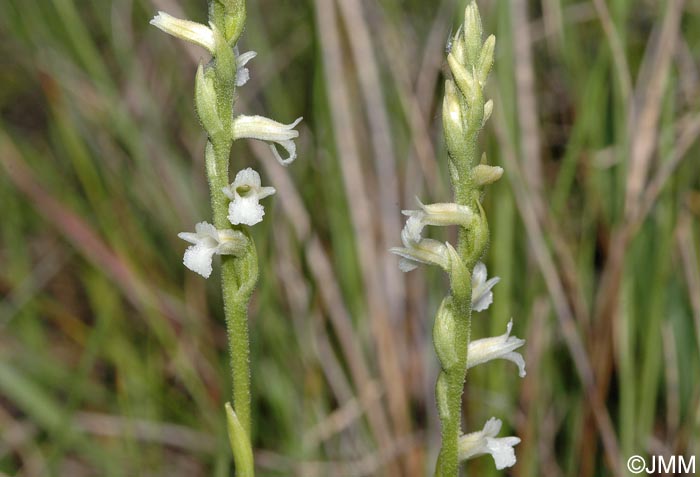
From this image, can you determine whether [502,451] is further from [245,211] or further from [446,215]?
[245,211]

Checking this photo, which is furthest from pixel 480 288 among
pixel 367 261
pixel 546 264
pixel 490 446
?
pixel 367 261

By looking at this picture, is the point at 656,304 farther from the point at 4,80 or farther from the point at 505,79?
the point at 4,80

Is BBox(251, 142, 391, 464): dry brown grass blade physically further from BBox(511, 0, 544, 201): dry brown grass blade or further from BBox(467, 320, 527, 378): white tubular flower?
BBox(467, 320, 527, 378): white tubular flower

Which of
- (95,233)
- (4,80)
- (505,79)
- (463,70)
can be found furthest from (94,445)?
(4,80)

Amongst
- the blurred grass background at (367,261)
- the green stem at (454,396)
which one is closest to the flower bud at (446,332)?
the green stem at (454,396)

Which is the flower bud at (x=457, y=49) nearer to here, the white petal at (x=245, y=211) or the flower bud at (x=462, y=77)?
the flower bud at (x=462, y=77)

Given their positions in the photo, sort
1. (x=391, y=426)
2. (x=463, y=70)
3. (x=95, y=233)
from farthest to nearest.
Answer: (x=95, y=233) < (x=391, y=426) < (x=463, y=70)

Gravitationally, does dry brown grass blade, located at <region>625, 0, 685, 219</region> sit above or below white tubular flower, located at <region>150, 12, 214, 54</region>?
above

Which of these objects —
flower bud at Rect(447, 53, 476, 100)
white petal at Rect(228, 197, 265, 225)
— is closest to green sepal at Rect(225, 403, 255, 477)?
white petal at Rect(228, 197, 265, 225)
